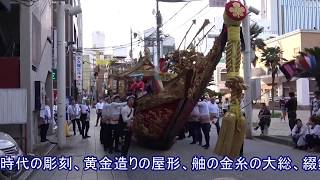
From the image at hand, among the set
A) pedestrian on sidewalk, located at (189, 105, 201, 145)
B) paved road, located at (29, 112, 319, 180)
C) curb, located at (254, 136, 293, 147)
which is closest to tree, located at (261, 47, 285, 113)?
curb, located at (254, 136, 293, 147)

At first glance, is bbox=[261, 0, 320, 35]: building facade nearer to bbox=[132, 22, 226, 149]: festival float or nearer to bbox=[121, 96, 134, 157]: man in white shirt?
bbox=[132, 22, 226, 149]: festival float

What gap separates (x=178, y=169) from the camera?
43.2ft

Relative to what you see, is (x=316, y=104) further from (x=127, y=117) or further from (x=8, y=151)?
(x=8, y=151)

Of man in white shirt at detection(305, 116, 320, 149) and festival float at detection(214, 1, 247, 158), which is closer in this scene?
festival float at detection(214, 1, 247, 158)

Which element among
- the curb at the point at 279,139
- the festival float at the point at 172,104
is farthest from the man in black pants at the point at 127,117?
the curb at the point at 279,139

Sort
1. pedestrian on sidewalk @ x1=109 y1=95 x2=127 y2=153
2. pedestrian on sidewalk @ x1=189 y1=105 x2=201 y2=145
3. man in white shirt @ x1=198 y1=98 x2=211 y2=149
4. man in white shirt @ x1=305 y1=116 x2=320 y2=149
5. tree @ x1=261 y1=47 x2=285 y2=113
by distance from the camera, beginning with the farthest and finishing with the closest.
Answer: tree @ x1=261 y1=47 x2=285 y2=113 → pedestrian on sidewalk @ x1=189 y1=105 x2=201 y2=145 → man in white shirt @ x1=198 y1=98 x2=211 y2=149 → pedestrian on sidewalk @ x1=109 y1=95 x2=127 y2=153 → man in white shirt @ x1=305 y1=116 x2=320 y2=149

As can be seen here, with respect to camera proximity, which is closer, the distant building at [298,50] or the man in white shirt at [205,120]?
the man in white shirt at [205,120]

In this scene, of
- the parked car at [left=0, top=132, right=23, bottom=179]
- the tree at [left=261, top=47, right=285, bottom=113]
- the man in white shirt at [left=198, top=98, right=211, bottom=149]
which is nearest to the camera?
the parked car at [left=0, top=132, right=23, bottom=179]

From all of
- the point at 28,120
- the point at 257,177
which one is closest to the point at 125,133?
the point at 28,120

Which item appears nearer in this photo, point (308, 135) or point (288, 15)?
point (308, 135)

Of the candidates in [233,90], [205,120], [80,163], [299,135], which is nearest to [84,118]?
[205,120]

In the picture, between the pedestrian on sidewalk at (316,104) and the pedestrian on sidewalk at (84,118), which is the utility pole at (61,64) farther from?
the pedestrian on sidewalk at (316,104)

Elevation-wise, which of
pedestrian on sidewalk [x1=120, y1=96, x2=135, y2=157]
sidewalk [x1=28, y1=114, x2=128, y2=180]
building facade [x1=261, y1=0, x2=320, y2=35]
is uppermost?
building facade [x1=261, y1=0, x2=320, y2=35]

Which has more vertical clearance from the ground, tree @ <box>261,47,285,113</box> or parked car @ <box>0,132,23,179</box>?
tree @ <box>261,47,285,113</box>
